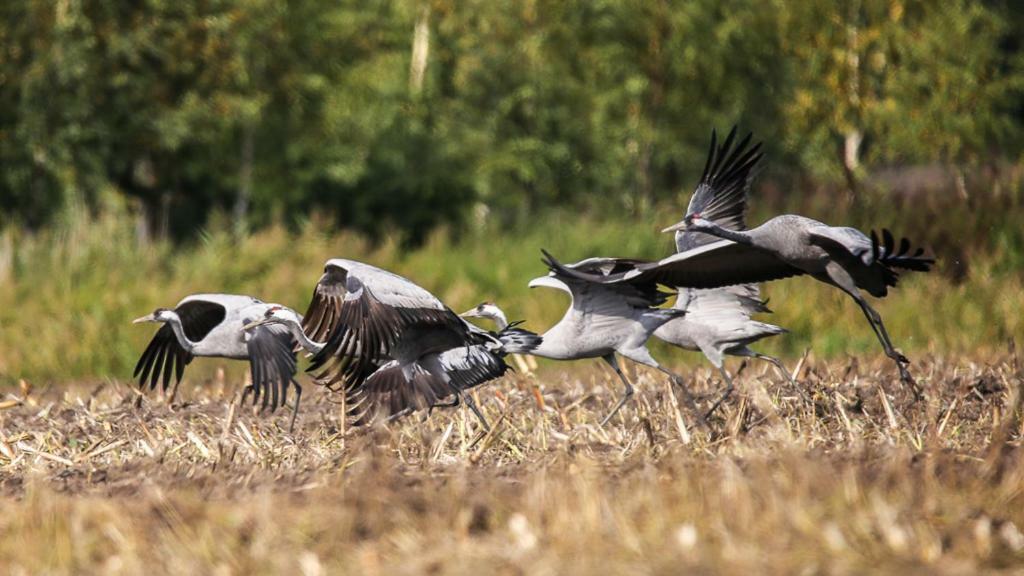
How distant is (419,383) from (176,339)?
8.39 feet

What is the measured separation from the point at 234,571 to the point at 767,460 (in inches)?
79.8

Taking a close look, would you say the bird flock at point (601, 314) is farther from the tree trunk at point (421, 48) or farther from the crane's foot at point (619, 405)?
the tree trunk at point (421, 48)

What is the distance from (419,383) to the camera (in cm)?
856

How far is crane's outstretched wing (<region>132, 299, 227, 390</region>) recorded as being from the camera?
10375mm

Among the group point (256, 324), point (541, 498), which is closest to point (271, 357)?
point (256, 324)

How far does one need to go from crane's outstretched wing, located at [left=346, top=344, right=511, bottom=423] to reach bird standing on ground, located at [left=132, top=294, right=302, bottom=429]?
1.28ft

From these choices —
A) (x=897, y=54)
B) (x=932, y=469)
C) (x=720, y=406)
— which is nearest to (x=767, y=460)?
(x=932, y=469)

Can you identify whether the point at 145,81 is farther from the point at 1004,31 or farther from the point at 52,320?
the point at 1004,31

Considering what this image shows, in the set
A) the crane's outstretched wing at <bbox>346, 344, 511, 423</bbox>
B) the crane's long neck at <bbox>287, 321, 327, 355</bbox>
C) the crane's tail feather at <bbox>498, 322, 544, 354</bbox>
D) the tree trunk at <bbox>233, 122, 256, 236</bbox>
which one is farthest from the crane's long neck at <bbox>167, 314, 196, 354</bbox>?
the tree trunk at <bbox>233, 122, 256, 236</bbox>

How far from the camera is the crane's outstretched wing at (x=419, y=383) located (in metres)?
8.39

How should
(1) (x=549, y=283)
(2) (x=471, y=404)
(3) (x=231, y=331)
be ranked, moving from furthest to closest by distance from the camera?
(3) (x=231, y=331), (1) (x=549, y=283), (2) (x=471, y=404)

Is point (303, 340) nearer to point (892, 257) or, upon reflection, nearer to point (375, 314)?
point (375, 314)

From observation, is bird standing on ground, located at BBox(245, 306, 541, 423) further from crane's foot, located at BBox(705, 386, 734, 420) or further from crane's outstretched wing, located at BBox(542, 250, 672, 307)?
crane's foot, located at BBox(705, 386, 734, 420)

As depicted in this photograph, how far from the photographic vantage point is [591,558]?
183 inches
